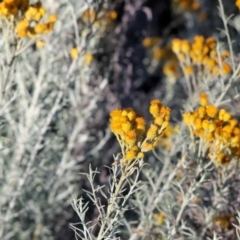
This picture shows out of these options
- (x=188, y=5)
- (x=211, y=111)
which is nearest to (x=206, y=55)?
(x=211, y=111)

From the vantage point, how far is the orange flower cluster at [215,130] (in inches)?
62.5

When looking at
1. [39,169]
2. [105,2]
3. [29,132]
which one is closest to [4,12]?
[105,2]

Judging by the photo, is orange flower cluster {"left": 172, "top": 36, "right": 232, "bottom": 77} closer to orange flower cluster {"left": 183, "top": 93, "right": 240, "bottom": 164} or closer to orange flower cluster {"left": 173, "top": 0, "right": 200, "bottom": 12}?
orange flower cluster {"left": 183, "top": 93, "right": 240, "bottom": 164}

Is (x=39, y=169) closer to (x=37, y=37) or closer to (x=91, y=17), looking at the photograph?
(x=91, y=17)

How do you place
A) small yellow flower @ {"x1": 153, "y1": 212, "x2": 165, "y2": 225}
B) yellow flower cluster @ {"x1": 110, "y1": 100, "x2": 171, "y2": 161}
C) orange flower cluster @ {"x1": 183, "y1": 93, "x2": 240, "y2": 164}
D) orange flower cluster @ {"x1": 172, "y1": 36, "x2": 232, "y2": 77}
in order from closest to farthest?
yellow flower cluster @ {"x1": 110, "y1": 100, "x2": 171, "y2": 161} → orange flower cluster @ {"x1": 183, "y1": 93, "x2": 240, "y2": 164} → small yellow flower @ {"x1": 153, "y1": 212, "x2": 165, "y2": 225} → orange flower cluster @ {"x1": 172, "y1": 36, "x2": 232, "y2": 77}

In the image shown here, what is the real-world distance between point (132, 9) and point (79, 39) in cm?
55

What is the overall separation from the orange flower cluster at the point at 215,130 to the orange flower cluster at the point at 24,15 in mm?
507

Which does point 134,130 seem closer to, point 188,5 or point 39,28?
point 39,28

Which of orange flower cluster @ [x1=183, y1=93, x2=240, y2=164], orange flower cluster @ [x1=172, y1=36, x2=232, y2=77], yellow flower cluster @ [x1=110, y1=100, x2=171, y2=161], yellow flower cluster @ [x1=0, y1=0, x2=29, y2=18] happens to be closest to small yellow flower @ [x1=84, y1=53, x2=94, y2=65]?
orange flower cluster @ [x1=172, y1=36, x2=232, y2=77]

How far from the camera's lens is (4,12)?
1.65 metres

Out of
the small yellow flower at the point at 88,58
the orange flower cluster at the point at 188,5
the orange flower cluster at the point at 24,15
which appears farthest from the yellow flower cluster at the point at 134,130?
the orange flower cluster at the point at 188,5

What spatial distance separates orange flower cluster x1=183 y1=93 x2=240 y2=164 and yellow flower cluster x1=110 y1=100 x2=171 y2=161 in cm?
31

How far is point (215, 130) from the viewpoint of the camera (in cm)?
159

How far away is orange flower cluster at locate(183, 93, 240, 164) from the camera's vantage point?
159cm
